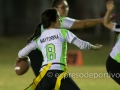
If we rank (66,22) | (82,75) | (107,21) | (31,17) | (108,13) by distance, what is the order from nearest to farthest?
(108,13), (107,21), (66,22), (82,75), (31,17)

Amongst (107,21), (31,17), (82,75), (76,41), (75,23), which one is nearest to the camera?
(76,41)

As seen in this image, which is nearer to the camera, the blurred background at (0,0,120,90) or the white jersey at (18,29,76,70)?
the white jersey at (18,29,76,70)

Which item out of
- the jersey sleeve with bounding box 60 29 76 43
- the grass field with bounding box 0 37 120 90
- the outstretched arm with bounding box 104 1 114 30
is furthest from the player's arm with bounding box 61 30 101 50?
the grass field with bounding box 0 37 120 90

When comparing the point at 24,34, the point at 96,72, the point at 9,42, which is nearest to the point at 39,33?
the point at 96,72

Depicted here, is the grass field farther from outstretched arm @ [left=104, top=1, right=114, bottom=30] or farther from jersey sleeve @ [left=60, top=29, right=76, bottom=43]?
jersey sleeve @ [left=60, top=29, right=76, bottom=43]

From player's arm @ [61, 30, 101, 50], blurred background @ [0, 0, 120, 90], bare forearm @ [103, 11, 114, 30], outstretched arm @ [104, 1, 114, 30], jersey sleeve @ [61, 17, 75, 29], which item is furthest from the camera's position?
blurred background @ [0, 0, 120, 90]

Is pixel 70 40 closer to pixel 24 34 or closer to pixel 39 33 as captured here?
pixel 39 33

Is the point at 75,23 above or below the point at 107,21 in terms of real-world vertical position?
below

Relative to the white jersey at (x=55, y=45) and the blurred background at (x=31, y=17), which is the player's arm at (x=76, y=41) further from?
the blurred background at (x=31, y=17)

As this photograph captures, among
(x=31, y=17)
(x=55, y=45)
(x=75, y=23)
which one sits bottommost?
(x=31, y=17)

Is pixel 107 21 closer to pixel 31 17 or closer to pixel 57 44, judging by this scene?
pixel 57 44

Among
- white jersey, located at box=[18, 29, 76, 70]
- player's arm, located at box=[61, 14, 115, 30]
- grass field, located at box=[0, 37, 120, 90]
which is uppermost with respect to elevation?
white jersey, located at box=[18, 29, 76, 70]

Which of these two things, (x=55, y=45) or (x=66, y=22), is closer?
(x=55, y=45)

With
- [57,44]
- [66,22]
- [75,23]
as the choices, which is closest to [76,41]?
[57,44]
